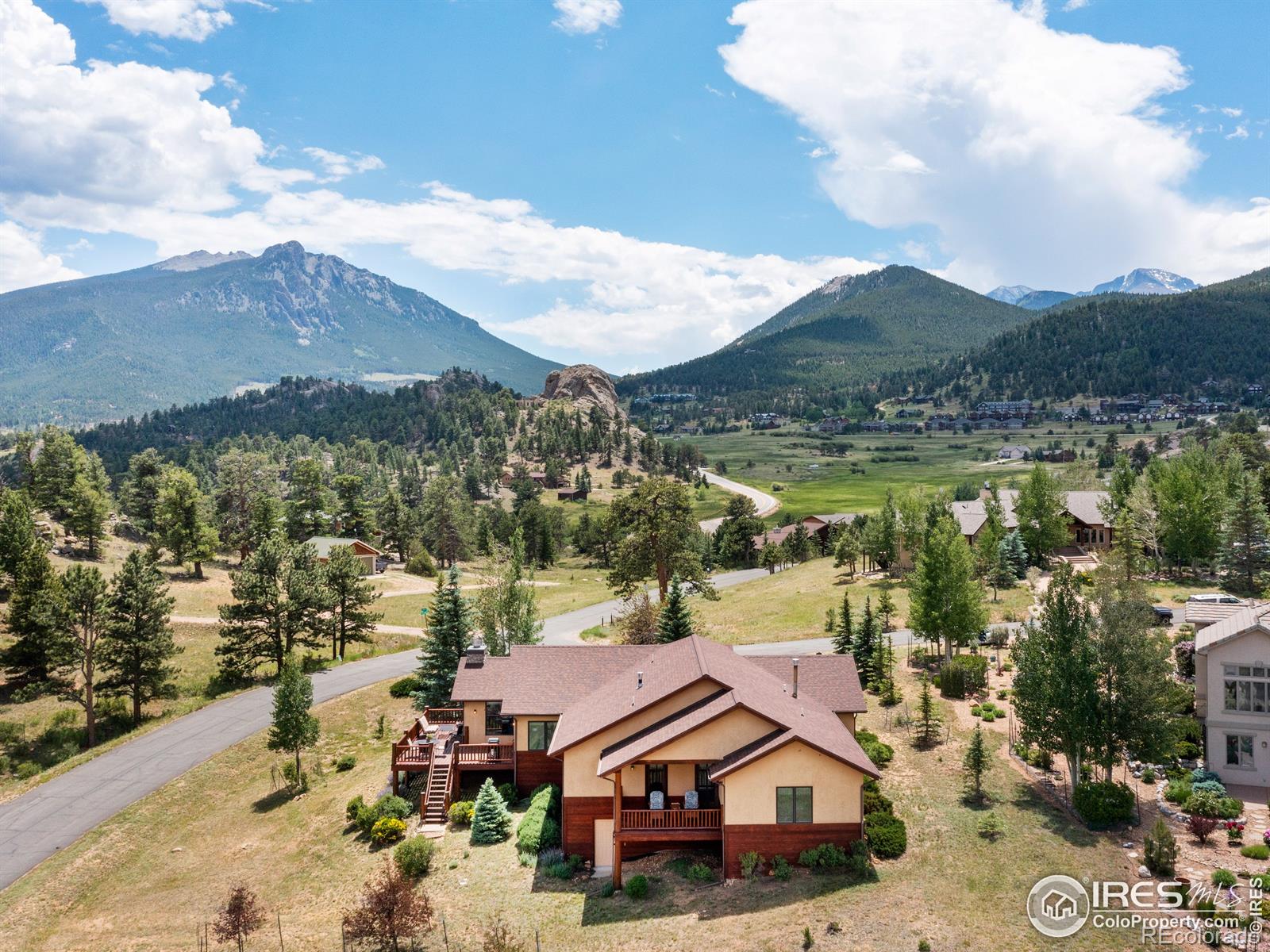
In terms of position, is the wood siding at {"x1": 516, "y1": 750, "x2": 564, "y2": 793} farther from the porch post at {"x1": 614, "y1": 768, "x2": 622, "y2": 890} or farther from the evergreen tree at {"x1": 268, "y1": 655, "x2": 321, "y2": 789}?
the evergreen tree at {"x1": 268, "y1": 655, "x2": 321, "y2": 789}

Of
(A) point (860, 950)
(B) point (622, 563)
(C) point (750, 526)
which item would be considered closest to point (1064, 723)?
(A) point (860, 950)

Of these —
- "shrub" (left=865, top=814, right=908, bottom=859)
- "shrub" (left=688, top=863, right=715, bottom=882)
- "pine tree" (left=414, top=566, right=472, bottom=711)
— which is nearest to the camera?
"shrub" (left=865, top=814, right=908, bottom=859)

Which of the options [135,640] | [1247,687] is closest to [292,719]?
[135,640]

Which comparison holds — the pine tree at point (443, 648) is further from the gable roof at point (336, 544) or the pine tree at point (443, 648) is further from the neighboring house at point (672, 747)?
the gable roof at point (336, 544)

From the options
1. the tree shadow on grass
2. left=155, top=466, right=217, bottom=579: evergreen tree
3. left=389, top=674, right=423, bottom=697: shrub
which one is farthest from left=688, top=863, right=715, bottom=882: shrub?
left=155, top=466, right=217, bottom=579: evergreen tree

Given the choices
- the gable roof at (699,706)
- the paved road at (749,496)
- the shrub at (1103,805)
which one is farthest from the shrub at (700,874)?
the paved road at (749,496)

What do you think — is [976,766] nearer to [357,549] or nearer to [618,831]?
[618,831]

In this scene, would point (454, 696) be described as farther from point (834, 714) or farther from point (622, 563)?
point (622, 563)
